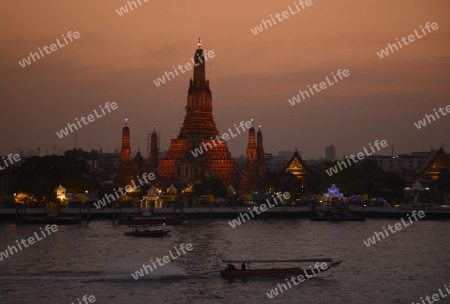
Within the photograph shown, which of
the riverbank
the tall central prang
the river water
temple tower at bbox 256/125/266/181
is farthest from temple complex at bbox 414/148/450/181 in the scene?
the river water

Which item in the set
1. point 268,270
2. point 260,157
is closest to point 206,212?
point 260,157

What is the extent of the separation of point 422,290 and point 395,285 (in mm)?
2062

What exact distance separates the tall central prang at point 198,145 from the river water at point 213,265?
46178 millimetres

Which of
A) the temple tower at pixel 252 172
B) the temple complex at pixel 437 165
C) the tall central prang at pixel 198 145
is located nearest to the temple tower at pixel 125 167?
the tall central prang at pixel 198 145

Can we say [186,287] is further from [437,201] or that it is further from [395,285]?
[437,201]

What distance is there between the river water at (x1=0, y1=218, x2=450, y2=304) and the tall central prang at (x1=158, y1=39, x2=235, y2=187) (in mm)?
46178

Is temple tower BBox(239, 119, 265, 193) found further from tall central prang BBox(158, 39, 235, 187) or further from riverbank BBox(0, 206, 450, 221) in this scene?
riverbank BBox(0, 206, 450, 221)

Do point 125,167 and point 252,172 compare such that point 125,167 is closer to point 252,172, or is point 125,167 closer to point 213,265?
point 252,172

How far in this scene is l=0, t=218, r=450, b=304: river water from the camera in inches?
2034

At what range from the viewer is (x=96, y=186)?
123 m

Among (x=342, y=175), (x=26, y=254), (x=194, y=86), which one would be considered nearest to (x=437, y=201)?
(x=342, y=175)

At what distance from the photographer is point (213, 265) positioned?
203ft

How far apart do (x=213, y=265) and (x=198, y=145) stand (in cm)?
8106

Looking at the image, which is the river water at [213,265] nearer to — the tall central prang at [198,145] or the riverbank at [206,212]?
the riverbank at [206,212]
